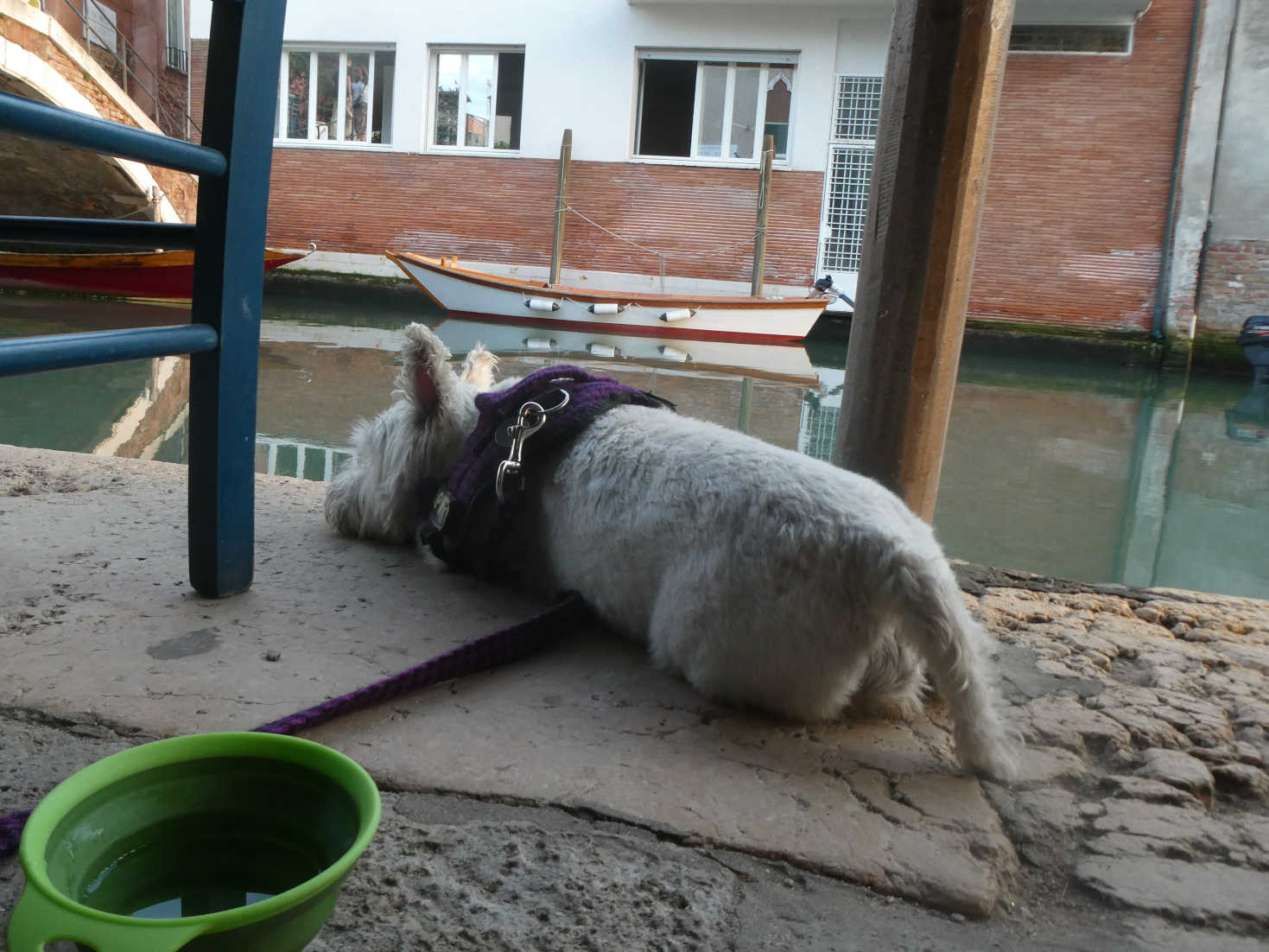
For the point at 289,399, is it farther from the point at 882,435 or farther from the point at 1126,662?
the point at 1126,662

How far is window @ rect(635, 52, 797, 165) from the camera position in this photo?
15.2 m

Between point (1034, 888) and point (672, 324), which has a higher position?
point (672, 324)

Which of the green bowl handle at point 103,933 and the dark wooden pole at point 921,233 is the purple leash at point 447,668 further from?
the dark wooden pole at point 921,233

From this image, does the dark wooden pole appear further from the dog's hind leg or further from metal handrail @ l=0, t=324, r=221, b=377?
metal handrail @ l=0, t=324, r=221, b=377

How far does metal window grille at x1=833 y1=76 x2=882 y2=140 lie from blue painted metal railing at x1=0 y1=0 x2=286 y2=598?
47.7ft

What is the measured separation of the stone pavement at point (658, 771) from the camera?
1.07 m

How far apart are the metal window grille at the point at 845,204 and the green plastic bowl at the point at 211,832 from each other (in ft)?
48.4

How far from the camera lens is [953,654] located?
4.53 ft

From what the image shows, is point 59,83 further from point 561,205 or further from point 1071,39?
point 1071,39

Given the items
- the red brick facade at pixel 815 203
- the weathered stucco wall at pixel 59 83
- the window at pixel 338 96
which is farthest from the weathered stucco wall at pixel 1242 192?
the weathered stucco wall at pixel 59 83

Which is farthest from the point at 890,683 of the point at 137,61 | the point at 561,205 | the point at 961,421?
the point at 137,61

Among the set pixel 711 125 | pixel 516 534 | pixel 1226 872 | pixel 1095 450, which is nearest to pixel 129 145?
pixel 516 534

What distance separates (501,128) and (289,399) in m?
12.1

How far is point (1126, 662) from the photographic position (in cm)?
194
